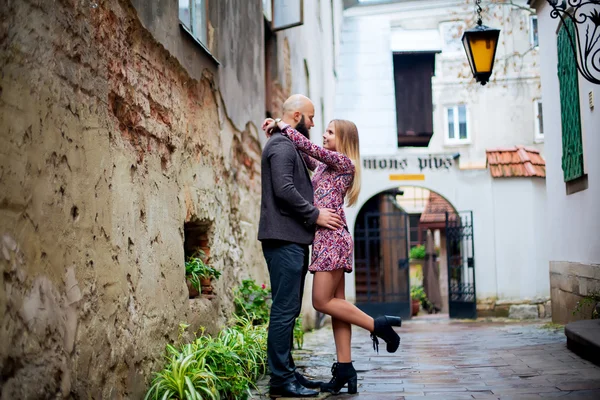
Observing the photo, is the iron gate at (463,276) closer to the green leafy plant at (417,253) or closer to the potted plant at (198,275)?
the potted plant at (198,275)

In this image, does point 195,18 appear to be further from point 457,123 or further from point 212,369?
point 457,123

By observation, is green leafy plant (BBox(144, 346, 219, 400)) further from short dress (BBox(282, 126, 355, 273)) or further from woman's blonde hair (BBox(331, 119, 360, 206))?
woman's blonde hair (BBox(331, 119, 360, 206))

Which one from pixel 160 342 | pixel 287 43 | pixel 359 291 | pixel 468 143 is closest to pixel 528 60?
pixel 468 143

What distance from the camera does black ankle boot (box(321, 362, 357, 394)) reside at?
14.9 feet

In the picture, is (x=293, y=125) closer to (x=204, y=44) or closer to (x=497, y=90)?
(x=204, y=44)

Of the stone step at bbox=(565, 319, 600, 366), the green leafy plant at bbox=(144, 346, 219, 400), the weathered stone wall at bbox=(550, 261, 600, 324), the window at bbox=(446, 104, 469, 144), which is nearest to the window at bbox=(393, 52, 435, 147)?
the window at bbox=(446, 104, 469, 144)

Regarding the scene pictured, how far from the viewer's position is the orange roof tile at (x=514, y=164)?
51.7ft

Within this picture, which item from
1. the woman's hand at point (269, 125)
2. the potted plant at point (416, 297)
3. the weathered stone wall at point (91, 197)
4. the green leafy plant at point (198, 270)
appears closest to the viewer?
the weathered stone wall at point (91, 197)

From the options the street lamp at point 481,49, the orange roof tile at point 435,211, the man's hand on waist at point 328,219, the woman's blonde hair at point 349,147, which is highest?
the street lamp at point 481,49

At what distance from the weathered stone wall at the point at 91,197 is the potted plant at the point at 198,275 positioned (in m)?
0.20

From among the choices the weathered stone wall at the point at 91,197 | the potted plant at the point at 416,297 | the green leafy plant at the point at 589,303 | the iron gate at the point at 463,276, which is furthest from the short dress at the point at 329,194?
the potted plant at the point at 416,297

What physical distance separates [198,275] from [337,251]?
1280 mm

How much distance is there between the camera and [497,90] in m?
23.8

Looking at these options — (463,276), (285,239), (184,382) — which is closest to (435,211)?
(463,276)
